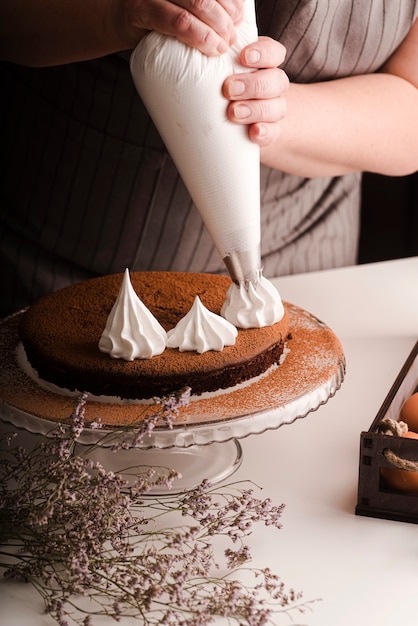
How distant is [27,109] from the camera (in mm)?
1654

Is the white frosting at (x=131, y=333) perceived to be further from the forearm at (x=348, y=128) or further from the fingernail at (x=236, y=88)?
the forearm at (x=348, y=128)

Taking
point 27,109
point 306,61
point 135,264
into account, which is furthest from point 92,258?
point 306,61

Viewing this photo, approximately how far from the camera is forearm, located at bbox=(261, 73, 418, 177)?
141 cm

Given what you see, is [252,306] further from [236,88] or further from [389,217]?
[389,217]

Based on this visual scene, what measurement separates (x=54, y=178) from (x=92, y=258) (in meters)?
0.16

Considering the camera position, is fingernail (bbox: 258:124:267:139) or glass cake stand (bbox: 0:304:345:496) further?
fingernail (bbox: 258:124:267:139)

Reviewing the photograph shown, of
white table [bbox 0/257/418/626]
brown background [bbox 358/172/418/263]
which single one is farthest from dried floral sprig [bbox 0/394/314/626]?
brown background [bbox 358/172/418/263]

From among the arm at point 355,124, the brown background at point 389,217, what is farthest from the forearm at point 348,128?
the brown background at point 389,217

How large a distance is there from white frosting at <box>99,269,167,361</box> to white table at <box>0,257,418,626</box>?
0.19m

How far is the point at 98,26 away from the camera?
1.21 m

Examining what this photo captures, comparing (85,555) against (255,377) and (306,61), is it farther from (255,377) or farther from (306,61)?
(306,61)

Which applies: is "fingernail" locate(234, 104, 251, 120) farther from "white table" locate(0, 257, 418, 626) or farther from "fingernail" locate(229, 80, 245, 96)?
"white table" locate(0, 257, 418, 626)

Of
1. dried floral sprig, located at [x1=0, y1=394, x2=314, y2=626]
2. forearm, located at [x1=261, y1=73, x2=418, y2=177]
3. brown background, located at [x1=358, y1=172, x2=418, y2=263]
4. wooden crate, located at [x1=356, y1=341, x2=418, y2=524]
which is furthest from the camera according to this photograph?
brown background, located at [x1=358, y1=172, x2=418, y2=263]

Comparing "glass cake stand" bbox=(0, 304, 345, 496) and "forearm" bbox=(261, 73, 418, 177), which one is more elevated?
"forearm" bbox=(261, 73, 418, 177)
